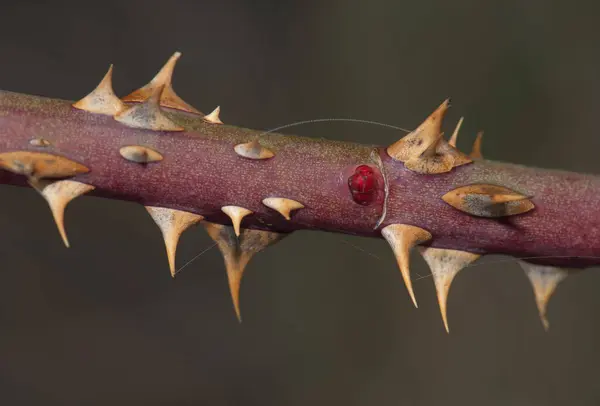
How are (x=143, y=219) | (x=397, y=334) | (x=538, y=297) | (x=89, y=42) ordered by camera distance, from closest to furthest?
(x=538, y=297), (x=89, y=42), (x=143, y=219), (x=397, y=334)

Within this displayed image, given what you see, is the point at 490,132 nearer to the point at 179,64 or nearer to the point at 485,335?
the point at 485,335

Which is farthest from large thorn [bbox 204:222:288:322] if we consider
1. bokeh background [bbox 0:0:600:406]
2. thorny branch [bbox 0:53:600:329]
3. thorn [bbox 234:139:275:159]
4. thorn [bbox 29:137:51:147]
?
bokeh background [bbox 0:0:600:406]

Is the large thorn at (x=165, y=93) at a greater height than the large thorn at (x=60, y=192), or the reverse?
the large thorn at (x=165, y=93)

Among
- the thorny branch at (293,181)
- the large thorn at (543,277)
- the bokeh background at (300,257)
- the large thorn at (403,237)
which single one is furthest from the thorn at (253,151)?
the bokeh background at (300,257)

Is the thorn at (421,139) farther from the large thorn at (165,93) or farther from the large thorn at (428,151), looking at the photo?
the large thorn at (165,93)

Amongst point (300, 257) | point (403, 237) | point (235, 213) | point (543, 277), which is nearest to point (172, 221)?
point (235, 213)

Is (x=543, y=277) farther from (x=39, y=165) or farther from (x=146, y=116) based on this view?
(x=39, y=165)

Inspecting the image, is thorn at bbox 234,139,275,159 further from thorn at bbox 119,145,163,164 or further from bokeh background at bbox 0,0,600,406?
bokeh background at bbox 0,0,600,406

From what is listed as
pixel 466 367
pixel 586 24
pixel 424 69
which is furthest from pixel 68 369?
pixel 586 24
